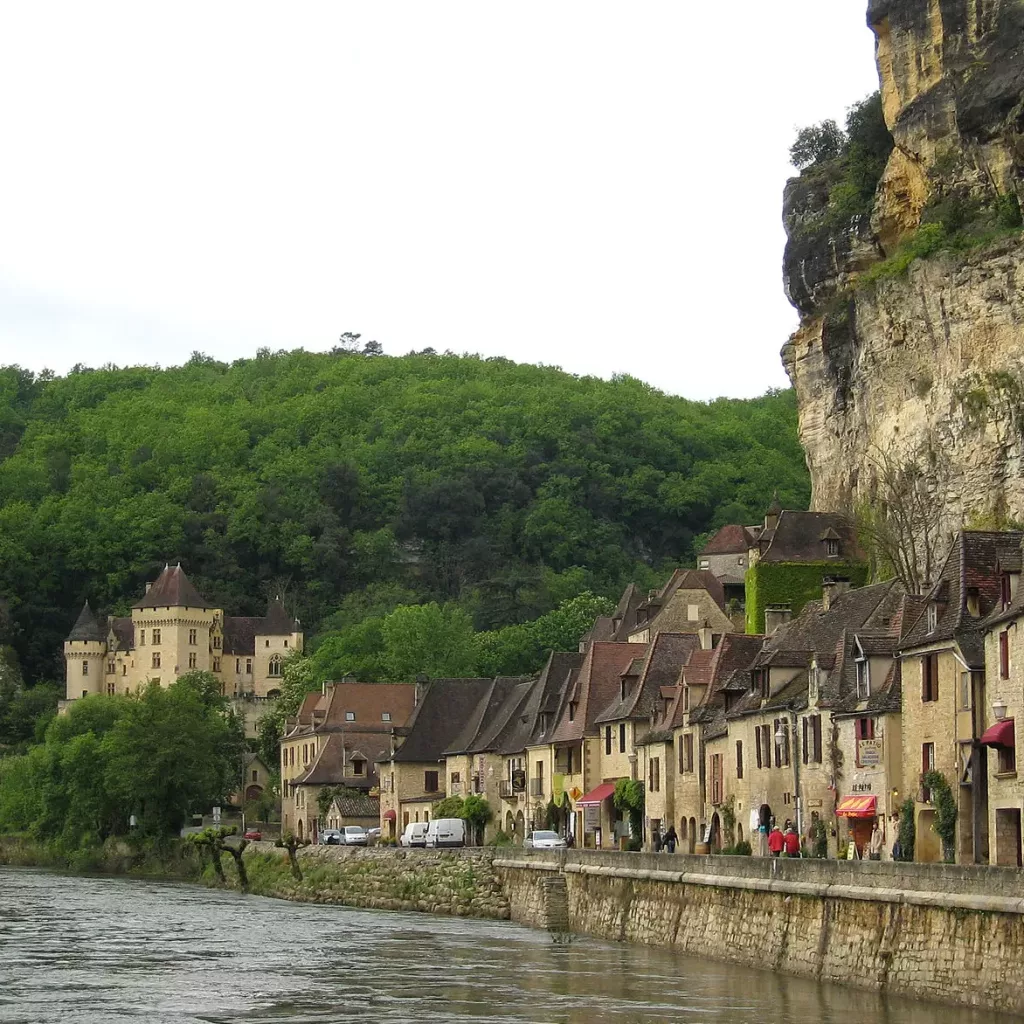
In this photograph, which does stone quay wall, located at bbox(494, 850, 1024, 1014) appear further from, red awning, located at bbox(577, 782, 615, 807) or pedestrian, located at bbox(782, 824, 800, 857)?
red awning, located at bbox(577, 782, 615, 807)

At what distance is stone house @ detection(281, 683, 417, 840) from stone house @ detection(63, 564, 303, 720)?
211ft

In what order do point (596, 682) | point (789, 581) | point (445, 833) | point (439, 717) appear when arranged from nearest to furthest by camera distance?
1. point (596, 682)
2. point (445, 833)
3. point (789, 581)
4. point (439, 717)

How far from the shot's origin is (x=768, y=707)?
51.0 metres

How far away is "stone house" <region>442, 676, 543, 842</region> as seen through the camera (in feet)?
259

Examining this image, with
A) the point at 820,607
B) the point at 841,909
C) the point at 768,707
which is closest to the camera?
the point at 841,909

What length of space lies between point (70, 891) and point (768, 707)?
3312cm

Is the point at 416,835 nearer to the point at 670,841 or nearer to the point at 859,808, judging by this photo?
the point at 670,841

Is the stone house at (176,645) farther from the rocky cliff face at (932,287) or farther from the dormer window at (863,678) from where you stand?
the dormer window at (863,678)

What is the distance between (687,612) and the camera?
3489 inches

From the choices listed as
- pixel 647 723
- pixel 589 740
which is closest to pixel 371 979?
pixel 647 723

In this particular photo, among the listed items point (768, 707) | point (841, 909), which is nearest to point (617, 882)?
point (768, 707)

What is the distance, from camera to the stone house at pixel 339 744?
94.4 metres

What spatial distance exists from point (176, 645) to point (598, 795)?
10779 centimetres

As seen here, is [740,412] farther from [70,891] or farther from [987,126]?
[70,891]
